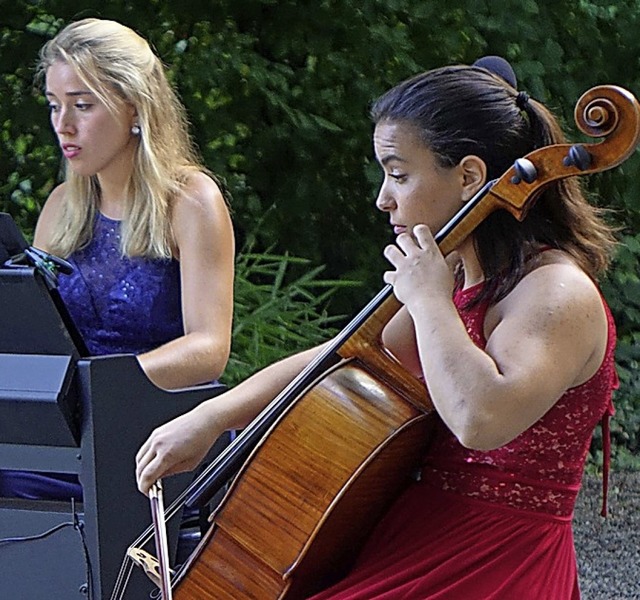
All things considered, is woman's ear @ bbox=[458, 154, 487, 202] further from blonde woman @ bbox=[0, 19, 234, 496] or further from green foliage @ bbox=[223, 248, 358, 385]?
green foliage @ bbox=[223, 248, 358, 385]

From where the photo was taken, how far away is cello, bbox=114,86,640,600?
5.55ft

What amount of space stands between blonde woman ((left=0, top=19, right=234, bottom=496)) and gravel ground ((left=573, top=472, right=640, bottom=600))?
6.53 feet

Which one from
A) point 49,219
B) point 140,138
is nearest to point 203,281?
point 140,138

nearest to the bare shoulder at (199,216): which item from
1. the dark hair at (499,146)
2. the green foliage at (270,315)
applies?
the dark hair at (499,146)

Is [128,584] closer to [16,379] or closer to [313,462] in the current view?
[16,379]

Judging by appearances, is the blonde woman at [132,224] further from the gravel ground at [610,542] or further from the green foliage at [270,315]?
the gravel ground at [610,542]

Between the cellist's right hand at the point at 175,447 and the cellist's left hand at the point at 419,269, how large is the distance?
411mm

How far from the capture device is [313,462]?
5.77 ft

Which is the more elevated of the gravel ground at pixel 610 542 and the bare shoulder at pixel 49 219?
the bare shoulder at pixel 49 219

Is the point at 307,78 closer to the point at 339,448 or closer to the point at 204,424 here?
the point at 204,424

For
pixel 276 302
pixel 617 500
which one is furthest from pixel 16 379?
pixel 617 500

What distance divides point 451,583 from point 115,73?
131cm

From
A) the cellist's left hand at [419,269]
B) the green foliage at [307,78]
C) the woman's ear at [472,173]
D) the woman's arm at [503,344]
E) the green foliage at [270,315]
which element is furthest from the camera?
the green foliage at [307,78]

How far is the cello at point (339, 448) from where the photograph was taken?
1.69 meters
